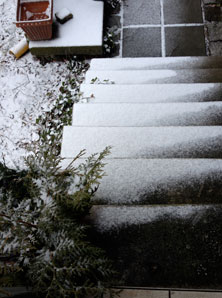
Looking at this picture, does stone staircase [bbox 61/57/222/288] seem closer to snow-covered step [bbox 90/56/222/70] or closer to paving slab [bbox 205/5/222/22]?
snow-covered step [bbox 90/56/222/70]

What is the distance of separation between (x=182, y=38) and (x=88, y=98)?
1470 millimetres

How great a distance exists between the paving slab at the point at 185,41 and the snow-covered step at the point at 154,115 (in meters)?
1.27

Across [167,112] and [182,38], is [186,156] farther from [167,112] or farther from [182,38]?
[182,38]

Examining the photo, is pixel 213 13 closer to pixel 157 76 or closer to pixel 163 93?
pixel 157 76

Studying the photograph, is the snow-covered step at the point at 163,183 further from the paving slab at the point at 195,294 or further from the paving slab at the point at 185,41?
the paving slab at the point at 185,41

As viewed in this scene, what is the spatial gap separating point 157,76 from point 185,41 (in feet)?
2.95

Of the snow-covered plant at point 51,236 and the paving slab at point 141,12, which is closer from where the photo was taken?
the snow-covered plant at point 51,236

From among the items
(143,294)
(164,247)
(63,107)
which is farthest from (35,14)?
(143,294)

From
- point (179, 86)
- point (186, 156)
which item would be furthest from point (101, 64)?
point (186, 156)

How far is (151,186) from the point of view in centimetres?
182

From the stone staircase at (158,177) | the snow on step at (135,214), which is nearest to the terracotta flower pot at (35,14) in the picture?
the stone staircase at (158,177)

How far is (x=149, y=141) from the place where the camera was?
207 cm

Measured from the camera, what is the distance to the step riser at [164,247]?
1.54 m

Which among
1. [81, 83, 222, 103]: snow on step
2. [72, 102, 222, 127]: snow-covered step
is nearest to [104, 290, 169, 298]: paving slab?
[72, 102, 222, 127]: snow-covered step
